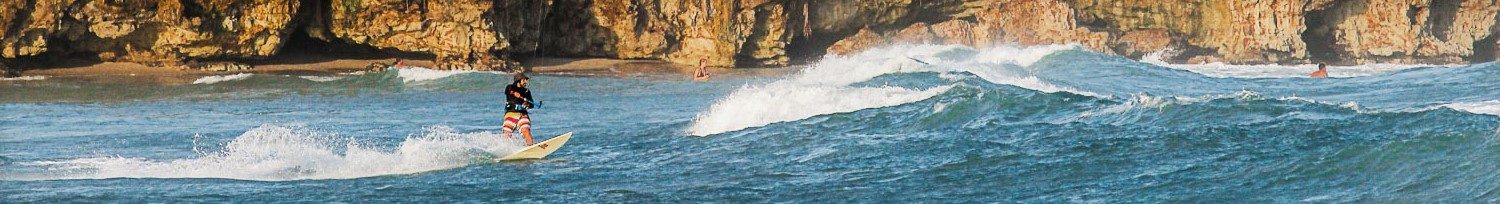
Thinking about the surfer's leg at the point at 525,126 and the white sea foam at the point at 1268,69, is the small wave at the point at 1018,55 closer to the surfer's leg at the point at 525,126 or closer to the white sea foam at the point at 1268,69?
the white sea foam at the point at 1268,69

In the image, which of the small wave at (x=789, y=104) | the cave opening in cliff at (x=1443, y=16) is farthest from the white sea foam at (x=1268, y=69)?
the small wave at (x=789, y=104)

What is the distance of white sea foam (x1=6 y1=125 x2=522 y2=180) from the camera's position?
39.4 feet

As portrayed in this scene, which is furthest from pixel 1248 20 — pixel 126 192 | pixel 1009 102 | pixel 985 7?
pixel 126 192

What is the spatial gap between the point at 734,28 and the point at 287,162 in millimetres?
25006

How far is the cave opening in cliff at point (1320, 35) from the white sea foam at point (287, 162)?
1334 inches

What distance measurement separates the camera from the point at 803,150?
1373cm

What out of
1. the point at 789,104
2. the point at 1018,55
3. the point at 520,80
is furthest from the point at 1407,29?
the point at 520,80

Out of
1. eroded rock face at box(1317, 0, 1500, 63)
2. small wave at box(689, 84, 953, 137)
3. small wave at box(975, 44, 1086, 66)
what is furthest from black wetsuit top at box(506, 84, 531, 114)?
eroded rock face at box(1317, 0, 1500, 63)

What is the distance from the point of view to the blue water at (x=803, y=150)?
10.5 metres

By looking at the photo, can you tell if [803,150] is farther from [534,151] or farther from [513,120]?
[513,120]

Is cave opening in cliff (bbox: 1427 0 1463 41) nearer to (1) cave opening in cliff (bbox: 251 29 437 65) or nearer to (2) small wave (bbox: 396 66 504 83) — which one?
(1) cave opening in cliff (bbox: 251 29 437 65)

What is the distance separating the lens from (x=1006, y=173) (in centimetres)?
1152

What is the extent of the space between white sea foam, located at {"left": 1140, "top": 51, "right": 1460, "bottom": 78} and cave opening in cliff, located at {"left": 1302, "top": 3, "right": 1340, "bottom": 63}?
2.76 metres

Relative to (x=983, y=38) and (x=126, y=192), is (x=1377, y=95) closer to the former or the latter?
(x=126, y=192)
